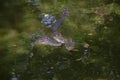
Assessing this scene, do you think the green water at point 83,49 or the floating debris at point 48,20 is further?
the green water at point 83,49

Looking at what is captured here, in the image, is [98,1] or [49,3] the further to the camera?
[98,1]

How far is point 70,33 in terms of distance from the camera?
17.6 ft

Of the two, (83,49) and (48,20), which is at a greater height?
(48,20)

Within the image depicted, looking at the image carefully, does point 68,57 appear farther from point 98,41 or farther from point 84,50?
point 98,41

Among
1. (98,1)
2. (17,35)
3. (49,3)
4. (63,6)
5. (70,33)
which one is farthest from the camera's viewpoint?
(98,1)

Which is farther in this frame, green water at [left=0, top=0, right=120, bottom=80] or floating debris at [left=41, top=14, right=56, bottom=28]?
green water at [left=0, top=0, right=120, bottom=80]

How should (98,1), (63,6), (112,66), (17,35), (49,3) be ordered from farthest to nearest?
(112,66) < (98,1) < (63,6) < (49,3) < (17,35)

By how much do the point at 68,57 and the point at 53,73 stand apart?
1.72ft

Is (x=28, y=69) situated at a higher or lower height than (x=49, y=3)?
lower

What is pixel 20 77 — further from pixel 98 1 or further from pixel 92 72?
pixel 98 1

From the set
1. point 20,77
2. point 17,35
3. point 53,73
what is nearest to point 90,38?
point 53,73

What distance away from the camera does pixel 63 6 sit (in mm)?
5855

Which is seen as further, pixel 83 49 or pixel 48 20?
pixel 83 49

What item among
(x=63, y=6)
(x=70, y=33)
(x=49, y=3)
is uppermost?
(x=49, y=3)
